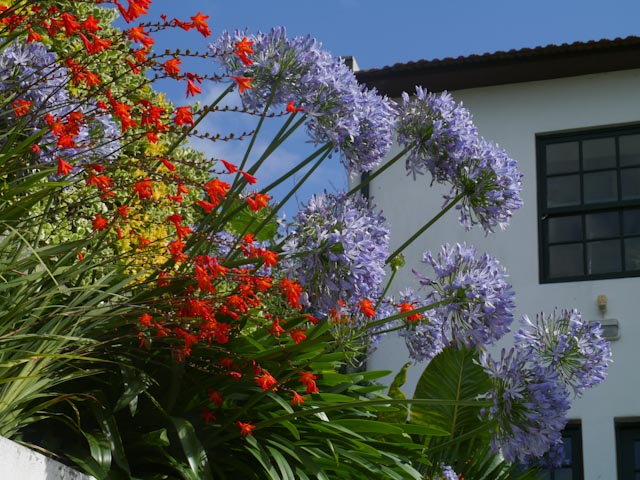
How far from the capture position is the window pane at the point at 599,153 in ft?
34.7

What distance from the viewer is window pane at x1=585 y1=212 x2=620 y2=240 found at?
33.7 feet

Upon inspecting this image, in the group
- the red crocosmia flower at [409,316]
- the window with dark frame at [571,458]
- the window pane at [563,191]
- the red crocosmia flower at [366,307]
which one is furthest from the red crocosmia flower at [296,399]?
the window pane at [563,191]

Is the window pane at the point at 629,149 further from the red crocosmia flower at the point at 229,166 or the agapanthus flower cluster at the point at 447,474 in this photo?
the red crocosmia flower at the point at 229,166

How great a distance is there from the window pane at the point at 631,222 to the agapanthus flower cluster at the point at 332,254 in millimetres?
6687

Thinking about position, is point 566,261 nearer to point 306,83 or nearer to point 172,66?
point 306,83

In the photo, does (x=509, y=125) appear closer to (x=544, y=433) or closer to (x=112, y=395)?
(x=544, y=433)

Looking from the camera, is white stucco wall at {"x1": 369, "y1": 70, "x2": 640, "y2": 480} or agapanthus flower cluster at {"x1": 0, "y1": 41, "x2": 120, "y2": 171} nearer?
agapanthus flower cluster at {"x1": 0, "y1": 41, "x2": 120, "y2": 171}

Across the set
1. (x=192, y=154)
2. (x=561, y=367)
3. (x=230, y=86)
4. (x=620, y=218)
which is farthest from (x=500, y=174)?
(x=620, y=218)

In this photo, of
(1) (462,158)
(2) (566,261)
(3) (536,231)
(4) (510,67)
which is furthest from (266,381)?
(4) (510,67)

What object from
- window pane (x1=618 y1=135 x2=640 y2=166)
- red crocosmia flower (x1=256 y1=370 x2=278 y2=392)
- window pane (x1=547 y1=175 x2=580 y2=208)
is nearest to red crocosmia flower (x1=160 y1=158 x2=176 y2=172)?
red crocosmia flower (x1=256 y1=370 x2=278 y2=392)

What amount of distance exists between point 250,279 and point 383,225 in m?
0.76

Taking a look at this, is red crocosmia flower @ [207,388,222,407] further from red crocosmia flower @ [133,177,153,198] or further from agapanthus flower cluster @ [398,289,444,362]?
agapanthus flower cluster @ [398,289,444,362]

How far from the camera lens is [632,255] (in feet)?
33.2

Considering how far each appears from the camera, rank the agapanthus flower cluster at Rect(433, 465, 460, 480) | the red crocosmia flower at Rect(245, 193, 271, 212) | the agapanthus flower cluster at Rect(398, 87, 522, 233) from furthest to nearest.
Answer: the agapanthus flower cluster at Rect(433, 465, 460, 480) < the agapanthus flower cluster at Rect(398, 87, 522, 233) < the red crocosmia flower at Rect(245, 193, 271, 212)
